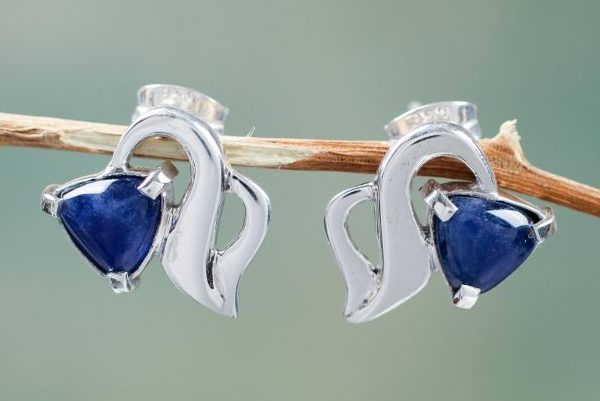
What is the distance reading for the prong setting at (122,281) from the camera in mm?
839

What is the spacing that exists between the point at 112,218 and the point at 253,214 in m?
0.15

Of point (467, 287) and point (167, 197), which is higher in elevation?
point (167, 197)

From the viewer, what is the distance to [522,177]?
87 cm

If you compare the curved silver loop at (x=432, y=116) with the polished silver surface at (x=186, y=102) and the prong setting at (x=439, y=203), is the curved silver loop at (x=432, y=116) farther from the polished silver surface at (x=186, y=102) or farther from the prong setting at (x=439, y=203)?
the polished silver surface at (x=186, y=102)

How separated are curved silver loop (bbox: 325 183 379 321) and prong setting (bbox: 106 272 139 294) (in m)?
0.22

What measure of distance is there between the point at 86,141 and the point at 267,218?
226mm

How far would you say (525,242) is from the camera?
2.69 feet

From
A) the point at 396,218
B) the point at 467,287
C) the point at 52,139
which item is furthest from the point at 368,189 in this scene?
the point at 52,139

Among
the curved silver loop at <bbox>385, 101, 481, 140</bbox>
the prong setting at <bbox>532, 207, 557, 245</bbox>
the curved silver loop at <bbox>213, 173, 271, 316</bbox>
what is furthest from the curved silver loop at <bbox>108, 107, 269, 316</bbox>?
the prong setting at <bbox>532, 207, 557, 245</bbox>

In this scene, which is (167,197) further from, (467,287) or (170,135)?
(467,287)

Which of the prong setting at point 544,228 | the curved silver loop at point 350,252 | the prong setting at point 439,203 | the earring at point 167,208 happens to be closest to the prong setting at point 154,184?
the earring at point 167,208

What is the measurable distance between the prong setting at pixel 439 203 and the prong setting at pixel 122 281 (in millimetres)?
333

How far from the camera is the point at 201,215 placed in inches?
32.8

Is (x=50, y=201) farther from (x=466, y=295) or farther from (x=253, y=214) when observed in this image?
(x=466, y=295)
